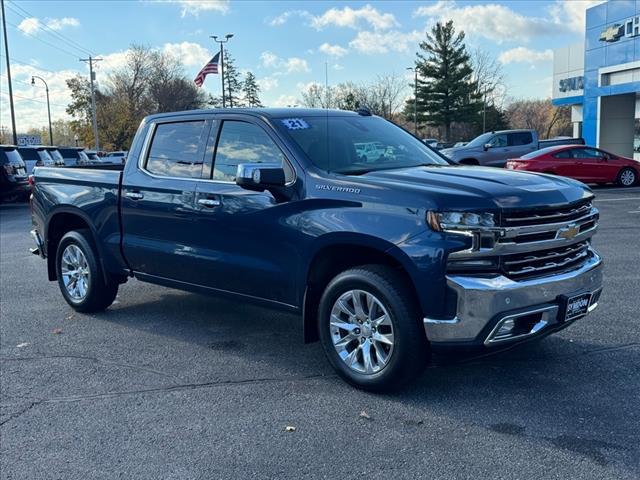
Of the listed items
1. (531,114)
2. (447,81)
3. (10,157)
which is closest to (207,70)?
(10,157)

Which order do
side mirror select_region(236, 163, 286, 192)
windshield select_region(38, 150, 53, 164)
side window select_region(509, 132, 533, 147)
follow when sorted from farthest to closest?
1. windshield select_region(38, 150, 53, 164)
2. side window select_region(509, 132, 533, 147)
3. side mirror select_region(236, 163, 286, 192)

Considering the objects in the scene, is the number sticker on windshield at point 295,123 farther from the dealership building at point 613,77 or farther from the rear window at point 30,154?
the dealership building at point 613,77

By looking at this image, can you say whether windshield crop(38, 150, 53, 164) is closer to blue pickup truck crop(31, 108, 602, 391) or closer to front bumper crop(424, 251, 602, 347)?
blue pickup truck crop(31, 108, 602, 391)

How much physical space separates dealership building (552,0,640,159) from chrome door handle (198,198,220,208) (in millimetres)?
27935

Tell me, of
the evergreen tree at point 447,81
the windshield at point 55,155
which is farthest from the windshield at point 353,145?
the evergreen tree at point 447,81

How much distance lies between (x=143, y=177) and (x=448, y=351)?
3365 millimetres

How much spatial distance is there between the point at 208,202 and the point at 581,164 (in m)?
17.7

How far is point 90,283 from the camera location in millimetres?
6578

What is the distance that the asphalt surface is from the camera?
350 centimetres

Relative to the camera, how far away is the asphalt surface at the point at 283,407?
350 centimetres

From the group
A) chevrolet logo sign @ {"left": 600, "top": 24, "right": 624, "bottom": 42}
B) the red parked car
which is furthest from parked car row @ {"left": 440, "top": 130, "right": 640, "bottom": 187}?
chevrolet logo sign @ {"left": 600, "top": 24, "right": 624, "bottom": 42}

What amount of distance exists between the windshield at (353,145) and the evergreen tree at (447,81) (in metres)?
59.1

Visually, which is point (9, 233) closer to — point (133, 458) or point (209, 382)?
point (209, 382)

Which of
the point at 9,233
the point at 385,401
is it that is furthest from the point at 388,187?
the point at 9,233
